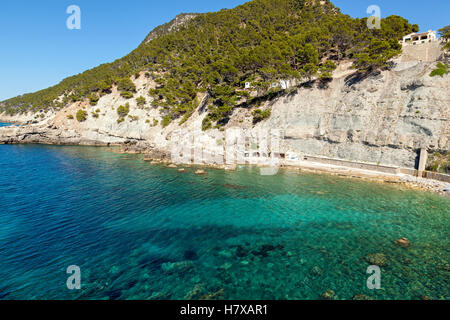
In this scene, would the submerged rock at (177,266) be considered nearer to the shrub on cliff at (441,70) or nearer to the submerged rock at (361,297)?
the submerged rock at (361,297)

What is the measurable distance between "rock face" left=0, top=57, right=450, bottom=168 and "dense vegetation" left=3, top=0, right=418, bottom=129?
3.73 metres

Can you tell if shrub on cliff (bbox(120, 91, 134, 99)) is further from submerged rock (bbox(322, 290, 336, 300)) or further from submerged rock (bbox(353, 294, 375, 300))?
submerged rock (bbox(353, 294, 375, 300))

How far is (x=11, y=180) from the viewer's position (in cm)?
3628

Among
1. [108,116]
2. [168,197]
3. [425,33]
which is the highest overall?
[425,33]

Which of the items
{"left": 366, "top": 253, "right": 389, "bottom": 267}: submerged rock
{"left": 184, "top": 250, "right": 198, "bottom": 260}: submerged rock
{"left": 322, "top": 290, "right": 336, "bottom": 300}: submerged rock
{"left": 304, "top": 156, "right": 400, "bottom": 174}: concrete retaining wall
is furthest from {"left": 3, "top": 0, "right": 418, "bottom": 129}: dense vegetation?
{"left": 322, "top": 290, "right": 336, "bottom": 300}: submerged rock

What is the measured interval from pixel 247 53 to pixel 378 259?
197 ft

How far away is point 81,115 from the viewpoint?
3226 inches

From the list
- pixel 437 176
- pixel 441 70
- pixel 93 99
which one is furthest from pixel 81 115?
pixel 441 70

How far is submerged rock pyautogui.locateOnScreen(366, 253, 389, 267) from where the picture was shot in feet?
54.1

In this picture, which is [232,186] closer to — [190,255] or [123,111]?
[190,255]

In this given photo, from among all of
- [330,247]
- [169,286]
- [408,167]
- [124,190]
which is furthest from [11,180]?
[408,167]

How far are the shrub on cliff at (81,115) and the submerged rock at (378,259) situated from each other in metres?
93.4

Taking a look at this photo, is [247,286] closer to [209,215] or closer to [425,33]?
[209,215]

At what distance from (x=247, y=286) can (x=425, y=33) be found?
207ft
